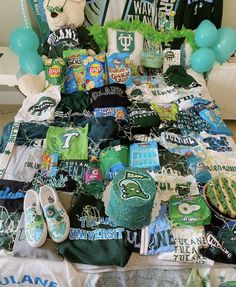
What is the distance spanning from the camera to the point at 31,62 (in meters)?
2.05

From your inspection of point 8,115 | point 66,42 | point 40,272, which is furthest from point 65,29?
point 40,272

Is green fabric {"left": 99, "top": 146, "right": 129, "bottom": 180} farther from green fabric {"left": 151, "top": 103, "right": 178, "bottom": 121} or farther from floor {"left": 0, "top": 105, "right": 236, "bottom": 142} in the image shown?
floor {"left": 0, "top": 105, "right": 236, "bottom": 142}

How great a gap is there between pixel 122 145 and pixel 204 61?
1.14m

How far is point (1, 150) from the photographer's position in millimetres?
1497

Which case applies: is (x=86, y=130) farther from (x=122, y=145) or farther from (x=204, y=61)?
(x=204, y=61)

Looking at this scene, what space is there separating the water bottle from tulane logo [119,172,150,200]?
369mm

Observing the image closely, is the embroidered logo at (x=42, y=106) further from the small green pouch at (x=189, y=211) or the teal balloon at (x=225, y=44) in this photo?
the teal balloon at (x=225, y=44)

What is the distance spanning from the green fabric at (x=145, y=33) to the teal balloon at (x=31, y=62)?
20.3 inches

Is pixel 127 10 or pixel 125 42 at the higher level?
pixel 127 10

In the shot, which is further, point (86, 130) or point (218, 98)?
point (218, 98)

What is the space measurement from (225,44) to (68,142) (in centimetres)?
152

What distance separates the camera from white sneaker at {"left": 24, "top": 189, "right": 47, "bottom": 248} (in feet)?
3.39

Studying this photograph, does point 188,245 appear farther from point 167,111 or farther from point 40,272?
point 167,111

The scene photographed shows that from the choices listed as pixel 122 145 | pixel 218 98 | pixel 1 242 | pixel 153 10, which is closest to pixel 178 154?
pixel 122 145
